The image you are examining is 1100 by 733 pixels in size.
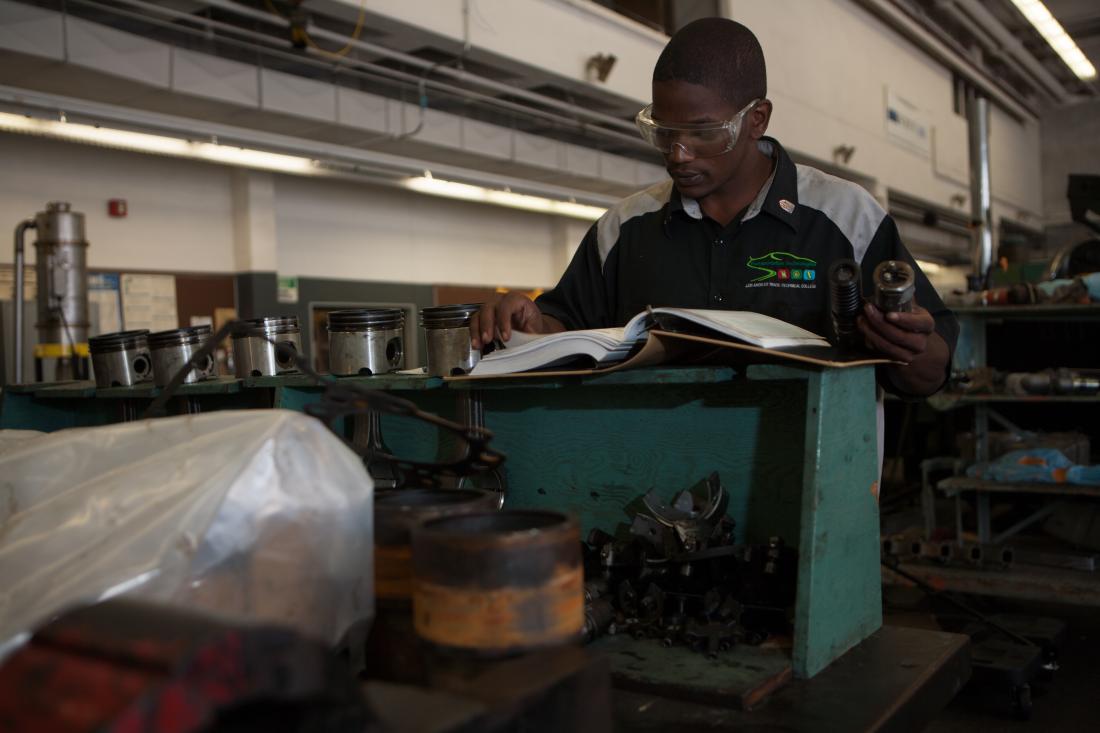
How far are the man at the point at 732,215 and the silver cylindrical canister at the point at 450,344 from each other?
0.05m

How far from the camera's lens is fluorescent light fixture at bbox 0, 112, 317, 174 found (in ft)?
12.8

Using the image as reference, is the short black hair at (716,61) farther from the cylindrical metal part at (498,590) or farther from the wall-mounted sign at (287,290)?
the wall-mounted sign at (287,290)

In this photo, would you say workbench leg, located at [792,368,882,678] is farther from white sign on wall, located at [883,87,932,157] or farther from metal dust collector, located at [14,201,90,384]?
white sign on wall, located at [883,87,932,157]

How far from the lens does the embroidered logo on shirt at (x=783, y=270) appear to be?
151 centimetres

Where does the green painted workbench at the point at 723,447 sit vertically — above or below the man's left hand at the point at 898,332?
→ below

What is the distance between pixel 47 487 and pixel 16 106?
136 inches

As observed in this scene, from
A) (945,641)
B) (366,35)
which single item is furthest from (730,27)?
(366,35)

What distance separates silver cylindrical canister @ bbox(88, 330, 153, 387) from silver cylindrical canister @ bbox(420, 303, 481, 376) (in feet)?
2.61

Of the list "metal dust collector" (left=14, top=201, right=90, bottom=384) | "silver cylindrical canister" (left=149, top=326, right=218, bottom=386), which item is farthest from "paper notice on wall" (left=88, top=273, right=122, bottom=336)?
"silver cylindrical canister" (left=149, top=326, right=218, bottom=386)

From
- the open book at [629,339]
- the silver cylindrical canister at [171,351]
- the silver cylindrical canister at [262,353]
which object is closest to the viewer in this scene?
the open book at [629,339]

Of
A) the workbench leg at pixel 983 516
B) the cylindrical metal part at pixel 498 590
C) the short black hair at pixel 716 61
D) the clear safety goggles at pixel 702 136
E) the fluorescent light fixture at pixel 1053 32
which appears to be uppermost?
the fluorescent light fixture at pixel 1053 32

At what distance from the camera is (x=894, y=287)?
1068 mm

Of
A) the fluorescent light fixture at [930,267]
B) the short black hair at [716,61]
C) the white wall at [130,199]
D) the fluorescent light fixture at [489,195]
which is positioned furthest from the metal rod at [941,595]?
the fluorescent light fixture at [930,267]

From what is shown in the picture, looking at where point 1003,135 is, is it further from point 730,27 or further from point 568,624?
point 568,624
